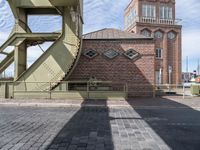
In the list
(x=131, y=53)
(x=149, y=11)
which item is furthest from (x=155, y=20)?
(x=131, y=53)

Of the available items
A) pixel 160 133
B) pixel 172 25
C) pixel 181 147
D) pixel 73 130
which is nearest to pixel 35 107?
pixel 73 130

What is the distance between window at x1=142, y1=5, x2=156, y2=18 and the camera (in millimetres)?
50062

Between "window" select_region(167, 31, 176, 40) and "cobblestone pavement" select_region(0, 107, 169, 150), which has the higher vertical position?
"window" select_region(167, 31, 176, 40)

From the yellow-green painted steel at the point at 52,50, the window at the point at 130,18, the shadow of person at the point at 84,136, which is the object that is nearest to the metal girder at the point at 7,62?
the yellow-green painted steel at the point at 52,50

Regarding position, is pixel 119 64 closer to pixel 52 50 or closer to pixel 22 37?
pixel 52 50

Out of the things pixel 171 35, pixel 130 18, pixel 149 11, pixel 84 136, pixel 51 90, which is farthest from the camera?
pixel 130 18

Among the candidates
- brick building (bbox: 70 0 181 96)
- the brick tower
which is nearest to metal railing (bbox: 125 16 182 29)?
the brick tower

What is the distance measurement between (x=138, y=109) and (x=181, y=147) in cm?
785

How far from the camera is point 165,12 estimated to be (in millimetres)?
50969

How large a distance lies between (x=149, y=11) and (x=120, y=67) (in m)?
31.4

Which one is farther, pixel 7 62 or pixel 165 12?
pixel 165 12

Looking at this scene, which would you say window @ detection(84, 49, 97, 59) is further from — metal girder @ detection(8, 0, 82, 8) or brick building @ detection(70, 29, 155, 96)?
metal girder @ detection(8, 0, 82, 8)

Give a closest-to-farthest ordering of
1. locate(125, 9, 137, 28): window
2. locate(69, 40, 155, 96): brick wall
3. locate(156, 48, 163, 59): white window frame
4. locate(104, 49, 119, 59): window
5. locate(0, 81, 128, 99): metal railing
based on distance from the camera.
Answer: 1. locate(0, 81, 128, 99): metal railing
2. locate(69, 40, 155, 96): brick wall
3. locate(104, 49, 119, 59): window
4. locate(156, 48, 163, 59): white window frame
5. locate(125, 9, 137, 28): window

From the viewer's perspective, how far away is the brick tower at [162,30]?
4762 centimetres
